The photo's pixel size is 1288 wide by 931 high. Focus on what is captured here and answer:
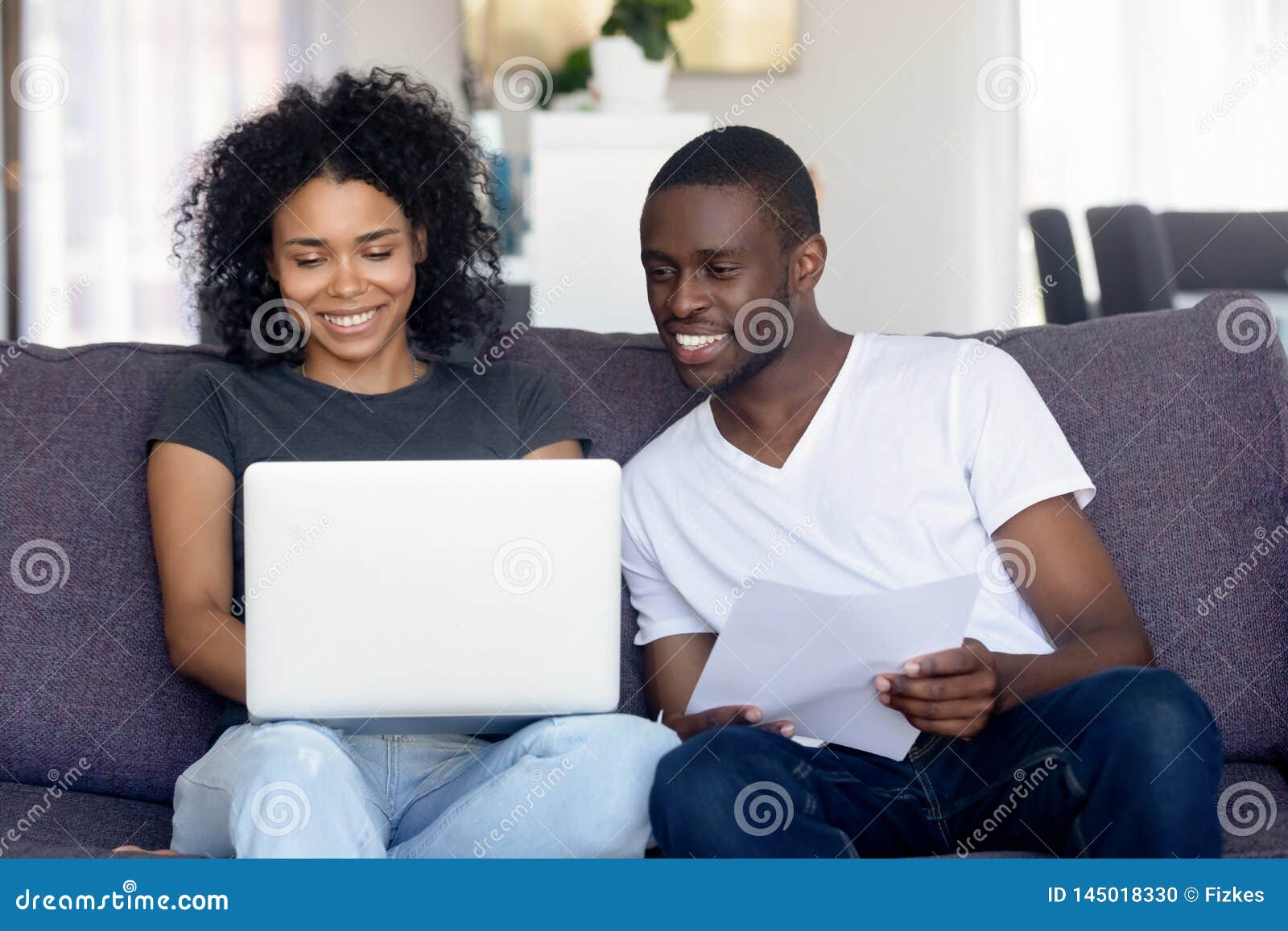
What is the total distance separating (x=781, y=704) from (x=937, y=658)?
0.59ft

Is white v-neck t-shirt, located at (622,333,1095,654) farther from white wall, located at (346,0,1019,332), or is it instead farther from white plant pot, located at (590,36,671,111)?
white wall, located at (346,0,1019,332)

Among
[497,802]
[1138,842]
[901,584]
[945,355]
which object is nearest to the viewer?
[1138,842]

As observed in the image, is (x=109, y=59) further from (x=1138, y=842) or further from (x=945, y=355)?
(x=1138, y=842)

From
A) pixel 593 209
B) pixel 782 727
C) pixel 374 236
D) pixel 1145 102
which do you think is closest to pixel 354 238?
pixel 374 236

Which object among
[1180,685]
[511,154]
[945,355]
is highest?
[511,154]

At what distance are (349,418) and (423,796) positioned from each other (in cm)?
50

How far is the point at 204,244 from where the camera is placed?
1.88 meters

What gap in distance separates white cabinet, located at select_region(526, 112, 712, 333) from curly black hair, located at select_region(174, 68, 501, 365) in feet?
2.17

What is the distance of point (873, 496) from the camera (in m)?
1.54

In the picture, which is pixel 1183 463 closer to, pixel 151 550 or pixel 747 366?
pixel 747 366

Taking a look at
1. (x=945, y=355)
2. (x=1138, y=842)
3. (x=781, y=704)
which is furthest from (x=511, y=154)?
(x=1138, y=842)

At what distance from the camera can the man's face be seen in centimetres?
163

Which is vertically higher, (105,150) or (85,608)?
(105,150)

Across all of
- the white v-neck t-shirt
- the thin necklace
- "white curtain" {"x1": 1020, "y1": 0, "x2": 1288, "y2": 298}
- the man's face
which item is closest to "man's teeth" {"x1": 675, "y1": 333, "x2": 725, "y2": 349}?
the man's face
